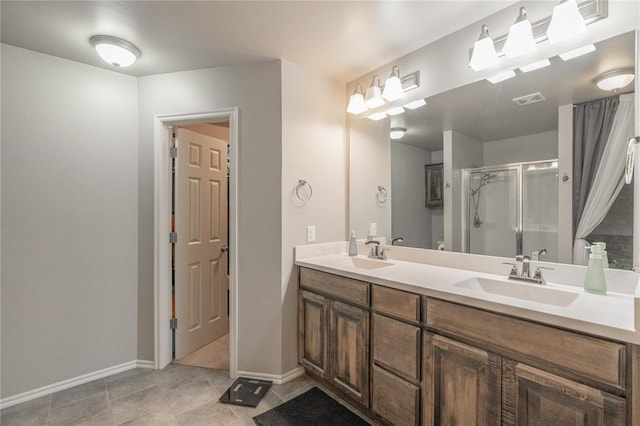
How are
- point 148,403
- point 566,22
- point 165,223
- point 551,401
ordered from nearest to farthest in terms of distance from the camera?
1. point 551,401
2. point 566,22
3. point 148,403
4. point 165,223

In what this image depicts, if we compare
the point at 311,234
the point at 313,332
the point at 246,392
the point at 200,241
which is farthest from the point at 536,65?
the point at 200,241

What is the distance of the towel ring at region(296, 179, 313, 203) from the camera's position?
226 centimetres

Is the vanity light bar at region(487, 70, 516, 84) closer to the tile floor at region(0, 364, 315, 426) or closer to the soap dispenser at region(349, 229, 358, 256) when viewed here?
the soap dispenser at region(349, 229, 358, 256)

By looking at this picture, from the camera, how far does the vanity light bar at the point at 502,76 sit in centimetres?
162

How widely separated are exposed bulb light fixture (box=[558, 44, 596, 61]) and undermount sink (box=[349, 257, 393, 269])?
1.49 metres

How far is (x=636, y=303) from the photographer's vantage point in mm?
869

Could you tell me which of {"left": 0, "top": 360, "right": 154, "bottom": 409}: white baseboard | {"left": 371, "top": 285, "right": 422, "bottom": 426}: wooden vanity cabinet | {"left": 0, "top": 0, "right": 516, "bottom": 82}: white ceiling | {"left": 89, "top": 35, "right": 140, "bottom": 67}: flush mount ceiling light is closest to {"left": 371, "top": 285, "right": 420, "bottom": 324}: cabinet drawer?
{"left": 371, "top": 285, "right": 422, "bottom": 426}: wooden vanity cabinet

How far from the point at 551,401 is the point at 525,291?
528mm

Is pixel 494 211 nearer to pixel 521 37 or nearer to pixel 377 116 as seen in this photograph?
pixel 521 37

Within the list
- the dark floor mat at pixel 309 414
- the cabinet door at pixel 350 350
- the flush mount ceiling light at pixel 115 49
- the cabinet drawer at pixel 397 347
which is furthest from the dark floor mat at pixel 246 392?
the flush mount ceiling light at pixel 115 49

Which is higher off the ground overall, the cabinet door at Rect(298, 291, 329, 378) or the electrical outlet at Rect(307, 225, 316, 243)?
the electrical outlet at Rect(307, 225, 316, 243)

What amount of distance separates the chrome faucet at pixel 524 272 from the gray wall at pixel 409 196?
21.8 inches

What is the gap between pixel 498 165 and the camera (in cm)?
171

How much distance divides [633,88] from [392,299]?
1435 mm
